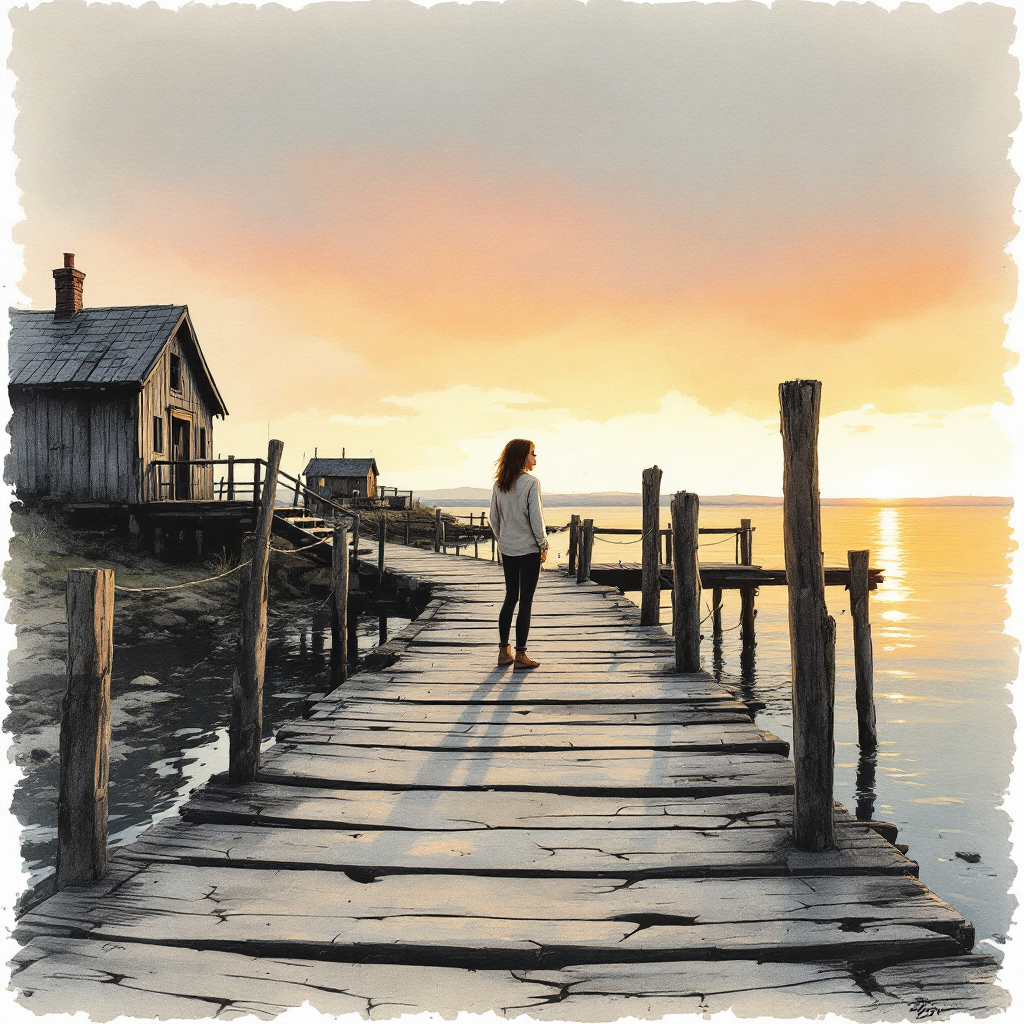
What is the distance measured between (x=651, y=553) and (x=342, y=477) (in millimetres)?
57944

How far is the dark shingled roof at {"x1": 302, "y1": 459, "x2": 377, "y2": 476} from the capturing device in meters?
65.2

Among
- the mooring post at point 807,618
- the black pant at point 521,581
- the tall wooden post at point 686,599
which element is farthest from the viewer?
A: the tall wooden post at point 686,599

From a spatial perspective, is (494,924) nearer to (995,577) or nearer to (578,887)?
(578,887)

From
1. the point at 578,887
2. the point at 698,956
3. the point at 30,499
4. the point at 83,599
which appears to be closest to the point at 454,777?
the point at 578,887

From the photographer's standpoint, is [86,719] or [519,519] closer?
[86,719]

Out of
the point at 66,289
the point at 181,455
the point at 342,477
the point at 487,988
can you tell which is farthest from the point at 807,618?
the point at 342,477

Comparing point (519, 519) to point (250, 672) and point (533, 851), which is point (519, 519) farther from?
point (533, 851)

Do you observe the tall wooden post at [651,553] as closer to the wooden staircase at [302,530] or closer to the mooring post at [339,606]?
the mooring post at [339,606]

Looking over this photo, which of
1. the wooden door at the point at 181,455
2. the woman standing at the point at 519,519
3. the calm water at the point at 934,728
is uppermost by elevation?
the wooden door at the point at 181,455

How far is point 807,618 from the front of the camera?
3410 mm

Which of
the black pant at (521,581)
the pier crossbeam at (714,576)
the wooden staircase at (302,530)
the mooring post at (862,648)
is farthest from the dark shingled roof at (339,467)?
the black pant at (521,581)

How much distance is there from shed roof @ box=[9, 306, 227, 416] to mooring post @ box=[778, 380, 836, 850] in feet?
67.1

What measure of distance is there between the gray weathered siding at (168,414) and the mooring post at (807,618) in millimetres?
20777

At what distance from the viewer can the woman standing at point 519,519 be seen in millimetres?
6559
